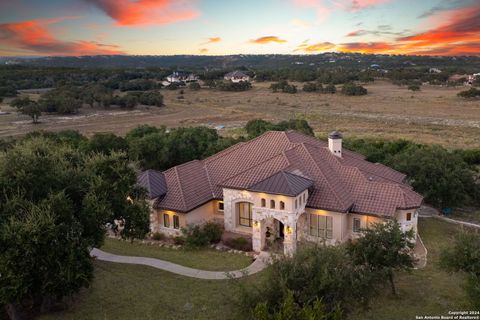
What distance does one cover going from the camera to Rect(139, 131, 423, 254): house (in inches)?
1143

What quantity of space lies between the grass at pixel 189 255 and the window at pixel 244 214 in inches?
143

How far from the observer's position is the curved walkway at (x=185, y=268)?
26203 millimetres

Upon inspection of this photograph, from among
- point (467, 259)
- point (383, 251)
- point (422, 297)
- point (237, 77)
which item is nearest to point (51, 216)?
point (383, 251)

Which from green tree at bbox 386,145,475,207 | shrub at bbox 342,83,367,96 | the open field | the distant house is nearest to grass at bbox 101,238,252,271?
the open field

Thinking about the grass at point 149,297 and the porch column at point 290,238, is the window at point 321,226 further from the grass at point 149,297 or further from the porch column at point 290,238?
the grass at point 149,297

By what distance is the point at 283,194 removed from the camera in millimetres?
27734

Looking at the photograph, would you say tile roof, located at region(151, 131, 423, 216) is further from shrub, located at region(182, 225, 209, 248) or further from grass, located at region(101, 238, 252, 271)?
grass, located at region(101, 238, 252, 271)

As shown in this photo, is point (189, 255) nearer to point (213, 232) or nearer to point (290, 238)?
point (213, 232)

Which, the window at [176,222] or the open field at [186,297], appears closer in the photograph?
the open field at [186,297]

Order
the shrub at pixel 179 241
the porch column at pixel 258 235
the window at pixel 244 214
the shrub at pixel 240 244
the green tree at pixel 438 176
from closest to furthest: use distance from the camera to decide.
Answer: the porch column at pixel 258 235 → the shrub at pixel 240 244 → the shrub at pixel 179 241 → the window at pixel 244 214 → the green tree at pixel 438 176

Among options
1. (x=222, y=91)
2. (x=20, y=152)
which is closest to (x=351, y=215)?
(x=20, y=152)

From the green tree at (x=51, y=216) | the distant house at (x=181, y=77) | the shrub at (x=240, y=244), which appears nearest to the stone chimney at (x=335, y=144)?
the shrub at (x=240, y=244)

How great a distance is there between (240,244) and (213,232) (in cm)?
229

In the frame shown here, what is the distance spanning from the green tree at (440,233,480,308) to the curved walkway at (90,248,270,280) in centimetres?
955
